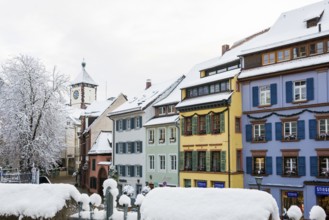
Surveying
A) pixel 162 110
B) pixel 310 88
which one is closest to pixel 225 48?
pixel 162 110

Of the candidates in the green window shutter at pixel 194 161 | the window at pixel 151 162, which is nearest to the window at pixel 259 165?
the green window shutter at pixel 194 161

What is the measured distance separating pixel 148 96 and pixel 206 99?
535 inches

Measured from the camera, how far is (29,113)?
123 ft

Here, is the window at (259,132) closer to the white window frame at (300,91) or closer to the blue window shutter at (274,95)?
the blue window shutter at (274,95)

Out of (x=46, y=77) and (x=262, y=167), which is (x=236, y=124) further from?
(x=46, y=77)

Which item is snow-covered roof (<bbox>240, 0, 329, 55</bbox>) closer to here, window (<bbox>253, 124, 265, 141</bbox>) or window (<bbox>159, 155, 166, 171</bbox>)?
window (<bbox>253, 124, 265, 141</bbox>)

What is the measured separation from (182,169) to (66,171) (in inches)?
1807

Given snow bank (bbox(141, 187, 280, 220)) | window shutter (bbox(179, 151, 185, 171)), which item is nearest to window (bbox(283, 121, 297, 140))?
window shutter (bbox(179, 151, 185, 171))

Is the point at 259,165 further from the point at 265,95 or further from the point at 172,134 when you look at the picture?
the point at 172,134

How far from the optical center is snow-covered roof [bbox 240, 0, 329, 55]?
3009 cm

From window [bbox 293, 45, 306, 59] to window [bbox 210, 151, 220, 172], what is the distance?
940cm

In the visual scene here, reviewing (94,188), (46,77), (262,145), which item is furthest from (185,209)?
(94,188)

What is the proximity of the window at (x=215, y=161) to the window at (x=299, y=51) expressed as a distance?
9396 mm

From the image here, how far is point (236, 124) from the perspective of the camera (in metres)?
32.9
